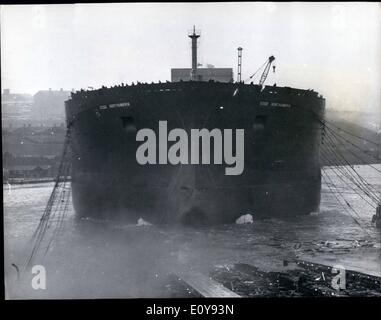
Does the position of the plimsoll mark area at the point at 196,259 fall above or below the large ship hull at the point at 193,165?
below

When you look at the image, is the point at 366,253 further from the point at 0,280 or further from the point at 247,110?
the point at 0,280

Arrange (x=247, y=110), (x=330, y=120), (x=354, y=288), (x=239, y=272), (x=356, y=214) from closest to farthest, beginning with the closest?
(x=354, y=288), (x=239, y=272), (x=247, y=110), (x=330, y=120), (x=356, y=214)

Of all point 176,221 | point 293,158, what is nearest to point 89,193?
point 176,221

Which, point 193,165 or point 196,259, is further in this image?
point 193,165

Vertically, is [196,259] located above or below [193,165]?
below

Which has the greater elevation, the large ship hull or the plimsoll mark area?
the large ship hull

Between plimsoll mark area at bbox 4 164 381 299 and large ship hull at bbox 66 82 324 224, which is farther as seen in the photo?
large ship hull at bbox 66 82 324 224

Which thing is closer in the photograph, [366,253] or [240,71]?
[366,253]

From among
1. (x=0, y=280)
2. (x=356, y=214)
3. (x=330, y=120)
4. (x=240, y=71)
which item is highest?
(x=240, y=71)
